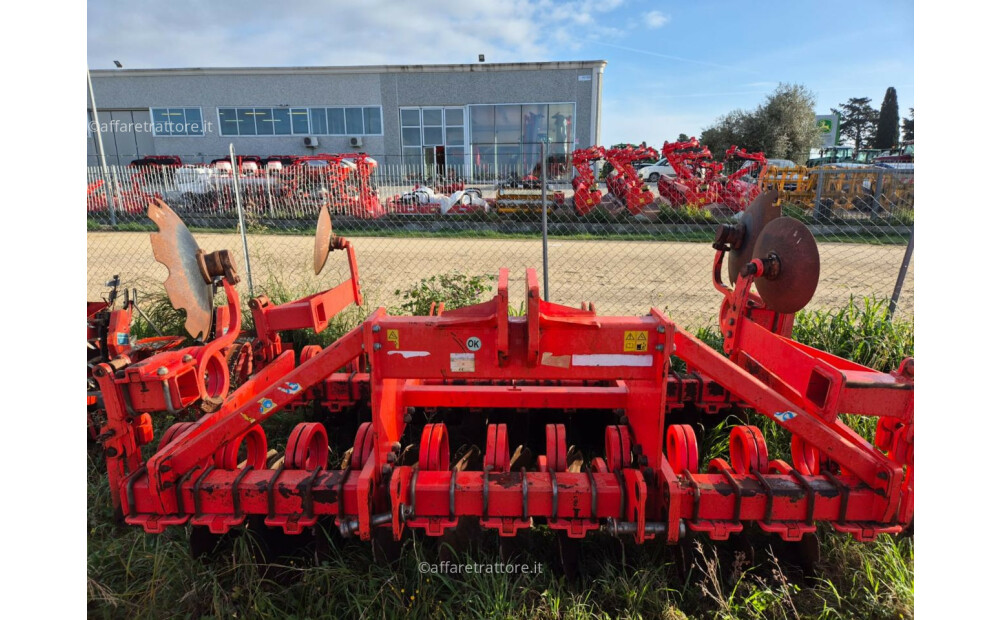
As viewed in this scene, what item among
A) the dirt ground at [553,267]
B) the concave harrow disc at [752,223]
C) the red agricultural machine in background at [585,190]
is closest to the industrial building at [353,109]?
the red agricultural machine in background at [585,190]

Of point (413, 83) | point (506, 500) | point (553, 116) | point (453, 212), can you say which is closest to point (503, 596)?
point (506, 500)

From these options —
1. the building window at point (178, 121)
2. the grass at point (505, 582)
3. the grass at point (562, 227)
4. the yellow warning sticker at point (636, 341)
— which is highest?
the building window at point (178, 121)

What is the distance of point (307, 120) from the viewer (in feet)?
91.6

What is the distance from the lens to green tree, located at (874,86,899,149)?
185ft

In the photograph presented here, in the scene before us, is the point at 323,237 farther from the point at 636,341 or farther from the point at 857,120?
the point at 857,120

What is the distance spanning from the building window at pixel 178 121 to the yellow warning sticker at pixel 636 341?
106 feet

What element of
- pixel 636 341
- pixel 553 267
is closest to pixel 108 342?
pixel 636 341

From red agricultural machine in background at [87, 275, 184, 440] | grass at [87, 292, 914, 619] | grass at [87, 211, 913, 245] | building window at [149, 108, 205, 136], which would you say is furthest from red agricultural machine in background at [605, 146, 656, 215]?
building window at [149, 108, 205, 136]

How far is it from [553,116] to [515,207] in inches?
576

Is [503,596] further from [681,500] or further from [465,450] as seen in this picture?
[465,450]

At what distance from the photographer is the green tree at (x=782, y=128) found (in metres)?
30.9

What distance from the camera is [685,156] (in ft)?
49.7

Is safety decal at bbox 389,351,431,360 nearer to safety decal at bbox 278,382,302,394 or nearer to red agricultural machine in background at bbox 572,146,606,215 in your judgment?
safety decal at bbox 278,382,302,394

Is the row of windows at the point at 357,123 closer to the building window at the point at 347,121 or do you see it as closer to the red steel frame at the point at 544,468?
the building window at the point at 347,121
